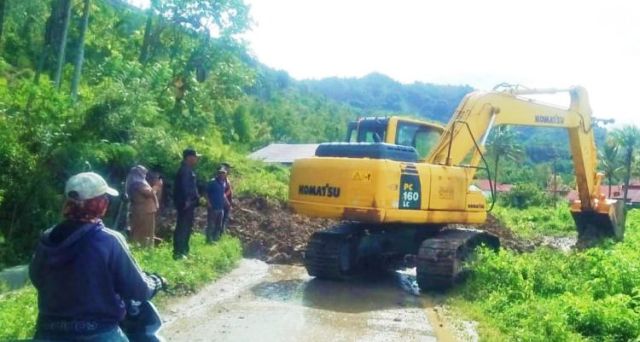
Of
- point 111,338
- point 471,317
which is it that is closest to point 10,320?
point 111,338

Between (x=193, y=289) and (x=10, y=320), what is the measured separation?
4.24m

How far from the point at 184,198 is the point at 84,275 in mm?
7996

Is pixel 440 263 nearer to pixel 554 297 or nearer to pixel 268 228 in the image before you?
pixel 554 297

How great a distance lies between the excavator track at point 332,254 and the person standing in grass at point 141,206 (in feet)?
9.13

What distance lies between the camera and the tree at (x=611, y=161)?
2672 inches

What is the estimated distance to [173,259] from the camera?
11.7 meters

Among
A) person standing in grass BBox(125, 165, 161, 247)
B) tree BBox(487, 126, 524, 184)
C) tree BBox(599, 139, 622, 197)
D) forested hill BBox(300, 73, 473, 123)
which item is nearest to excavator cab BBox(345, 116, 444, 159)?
person standing in grass BBox(125, 165, 161, 247)

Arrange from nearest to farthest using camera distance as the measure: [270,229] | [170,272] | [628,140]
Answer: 1. [170,272]
2. [270,229]
3. [628,140]

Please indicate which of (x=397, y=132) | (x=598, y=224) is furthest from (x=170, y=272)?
(x=598, y=224)

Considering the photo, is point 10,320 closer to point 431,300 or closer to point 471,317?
point 471,317

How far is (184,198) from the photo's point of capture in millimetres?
12023

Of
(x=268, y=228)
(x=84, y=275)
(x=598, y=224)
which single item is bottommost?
(x=268, y=228)

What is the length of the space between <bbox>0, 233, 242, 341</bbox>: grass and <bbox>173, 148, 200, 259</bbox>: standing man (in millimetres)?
264

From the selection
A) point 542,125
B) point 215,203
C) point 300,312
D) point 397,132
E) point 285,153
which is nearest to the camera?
point 300,312
